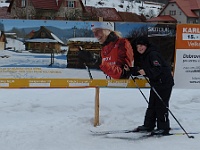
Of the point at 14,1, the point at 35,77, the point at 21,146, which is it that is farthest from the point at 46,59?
the point at 14,1

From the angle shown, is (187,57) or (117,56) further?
(187,57)

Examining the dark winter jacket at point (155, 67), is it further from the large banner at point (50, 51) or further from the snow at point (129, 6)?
the snow at point (129, 6)

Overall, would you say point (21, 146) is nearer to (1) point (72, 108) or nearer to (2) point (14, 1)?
(1) point (72, 108)

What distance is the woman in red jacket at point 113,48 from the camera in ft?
18.7

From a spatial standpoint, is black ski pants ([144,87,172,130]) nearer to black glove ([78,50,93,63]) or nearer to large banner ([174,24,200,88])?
large banner ([174,24,200,88])

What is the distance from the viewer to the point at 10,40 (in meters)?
5.64

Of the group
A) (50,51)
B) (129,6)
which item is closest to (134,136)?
(50,51)

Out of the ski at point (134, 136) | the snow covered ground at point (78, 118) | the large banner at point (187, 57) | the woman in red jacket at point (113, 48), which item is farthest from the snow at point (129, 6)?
the ski at point (134, 136)

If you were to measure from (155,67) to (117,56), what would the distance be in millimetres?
706

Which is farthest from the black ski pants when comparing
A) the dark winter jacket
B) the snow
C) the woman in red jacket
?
the snow

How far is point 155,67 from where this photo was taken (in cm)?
528

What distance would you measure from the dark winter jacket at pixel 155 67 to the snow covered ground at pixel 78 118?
2.84ft

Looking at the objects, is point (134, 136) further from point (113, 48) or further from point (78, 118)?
point (113, 48)

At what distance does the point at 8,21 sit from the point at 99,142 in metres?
2.36
